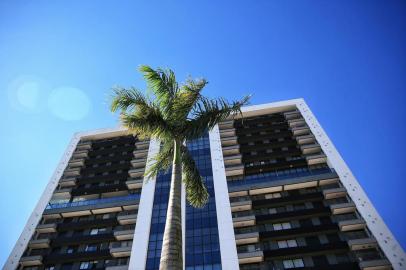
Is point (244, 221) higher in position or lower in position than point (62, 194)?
lower

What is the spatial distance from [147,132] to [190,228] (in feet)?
97.9

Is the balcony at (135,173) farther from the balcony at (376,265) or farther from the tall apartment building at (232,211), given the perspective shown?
the balcony at (376,265)

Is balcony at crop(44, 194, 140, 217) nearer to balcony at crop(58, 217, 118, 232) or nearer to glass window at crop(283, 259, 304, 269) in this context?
balcony at crop(58, 217, 118, 232)

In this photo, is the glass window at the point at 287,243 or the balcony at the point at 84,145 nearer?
the glass window at the point at 287,243

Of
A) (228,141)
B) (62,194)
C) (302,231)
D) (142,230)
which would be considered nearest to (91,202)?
(62,194)

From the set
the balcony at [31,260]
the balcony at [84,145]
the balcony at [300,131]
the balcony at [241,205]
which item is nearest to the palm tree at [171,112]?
the balcony at [241,205]

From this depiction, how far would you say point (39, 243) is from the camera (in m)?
46.9

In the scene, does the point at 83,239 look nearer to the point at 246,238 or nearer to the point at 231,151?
the point at 246,238

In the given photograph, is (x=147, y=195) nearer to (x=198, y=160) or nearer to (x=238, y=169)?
(x=198, y=160)

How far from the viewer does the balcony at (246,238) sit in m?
42.6

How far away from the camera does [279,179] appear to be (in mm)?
49969

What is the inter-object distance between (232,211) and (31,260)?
100ft

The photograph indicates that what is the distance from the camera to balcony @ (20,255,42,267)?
44.2 m

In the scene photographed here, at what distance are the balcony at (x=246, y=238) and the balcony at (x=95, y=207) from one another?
18.1 meters
